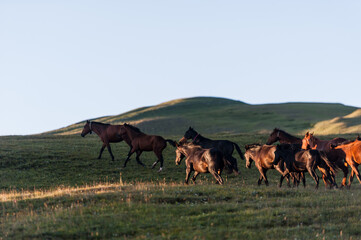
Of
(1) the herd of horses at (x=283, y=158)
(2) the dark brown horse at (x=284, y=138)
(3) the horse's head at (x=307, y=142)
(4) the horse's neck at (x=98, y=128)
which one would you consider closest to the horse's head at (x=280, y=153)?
(1) the herd of horses at (x=283, y=158)

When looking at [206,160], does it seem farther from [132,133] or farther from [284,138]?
[132,133]

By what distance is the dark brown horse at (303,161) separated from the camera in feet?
61.0

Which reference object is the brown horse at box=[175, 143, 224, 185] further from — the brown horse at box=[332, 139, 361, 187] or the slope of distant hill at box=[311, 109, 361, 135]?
the slope of distant hill at box=[311, 109, 361, 135]

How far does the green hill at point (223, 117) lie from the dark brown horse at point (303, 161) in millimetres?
49578

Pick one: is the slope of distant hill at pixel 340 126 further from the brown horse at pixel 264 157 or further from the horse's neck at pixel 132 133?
the brown horse at pixel 264 157

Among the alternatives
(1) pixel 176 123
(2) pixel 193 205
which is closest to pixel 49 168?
(2) pixel 193 205

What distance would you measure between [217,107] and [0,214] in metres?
102

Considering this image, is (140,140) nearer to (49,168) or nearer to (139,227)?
(49,168)

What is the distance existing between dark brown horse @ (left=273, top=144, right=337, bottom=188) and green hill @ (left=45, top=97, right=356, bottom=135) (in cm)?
4958

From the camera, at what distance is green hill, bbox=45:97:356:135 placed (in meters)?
80.2

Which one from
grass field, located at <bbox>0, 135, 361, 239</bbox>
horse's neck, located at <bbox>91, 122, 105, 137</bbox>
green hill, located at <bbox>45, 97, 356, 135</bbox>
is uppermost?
green hill, located at <bbox>45, 97, 356, 135</bbox>

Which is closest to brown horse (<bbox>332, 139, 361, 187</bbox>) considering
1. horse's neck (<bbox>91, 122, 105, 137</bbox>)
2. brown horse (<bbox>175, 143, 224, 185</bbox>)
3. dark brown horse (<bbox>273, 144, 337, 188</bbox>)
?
dark brown horse (<bbox>273, 144, 337, 188</bbox>)

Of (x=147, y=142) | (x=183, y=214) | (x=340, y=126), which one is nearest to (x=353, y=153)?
(x=183, y=214)

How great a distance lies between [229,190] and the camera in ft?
55.6
